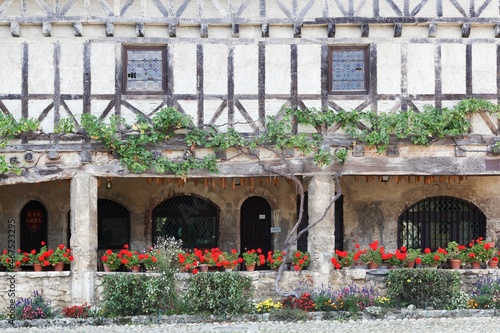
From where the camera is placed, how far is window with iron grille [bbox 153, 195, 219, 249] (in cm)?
1880

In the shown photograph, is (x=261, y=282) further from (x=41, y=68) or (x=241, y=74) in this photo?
(x=41, y=68)

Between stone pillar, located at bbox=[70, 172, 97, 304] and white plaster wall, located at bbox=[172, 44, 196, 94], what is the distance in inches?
87.7

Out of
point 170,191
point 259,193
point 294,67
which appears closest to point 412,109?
point 294,67

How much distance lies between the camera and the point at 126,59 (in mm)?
15844

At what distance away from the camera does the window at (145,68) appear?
1582 centimetres

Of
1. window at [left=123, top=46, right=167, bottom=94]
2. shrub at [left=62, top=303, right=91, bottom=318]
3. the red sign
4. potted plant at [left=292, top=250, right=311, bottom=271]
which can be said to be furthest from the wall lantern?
potted plant at [left=292, top=250, right=311, bottom=271]

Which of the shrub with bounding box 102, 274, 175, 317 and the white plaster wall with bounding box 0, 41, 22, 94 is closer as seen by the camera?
the shrub with bounding box 102, 274, 175, 317

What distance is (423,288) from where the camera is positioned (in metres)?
14.7

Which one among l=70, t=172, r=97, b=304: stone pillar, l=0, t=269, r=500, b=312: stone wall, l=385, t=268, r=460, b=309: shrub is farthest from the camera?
l=70, t=172, r=97, b=304: stone pillar

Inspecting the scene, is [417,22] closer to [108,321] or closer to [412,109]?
[412,109]

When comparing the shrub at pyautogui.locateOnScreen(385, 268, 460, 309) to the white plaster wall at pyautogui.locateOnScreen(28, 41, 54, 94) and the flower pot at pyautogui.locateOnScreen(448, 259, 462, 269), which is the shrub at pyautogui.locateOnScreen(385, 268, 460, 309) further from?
the white plaster wall at pyautogui.locateOnScreen(28, 41, 54, 94)

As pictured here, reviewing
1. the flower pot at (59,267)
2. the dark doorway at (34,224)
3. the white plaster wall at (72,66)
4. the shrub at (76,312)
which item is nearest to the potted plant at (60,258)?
the flower pot at (59,267)

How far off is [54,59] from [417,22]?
6.35m

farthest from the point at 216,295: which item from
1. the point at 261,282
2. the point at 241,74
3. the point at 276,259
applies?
the point at 241,74
